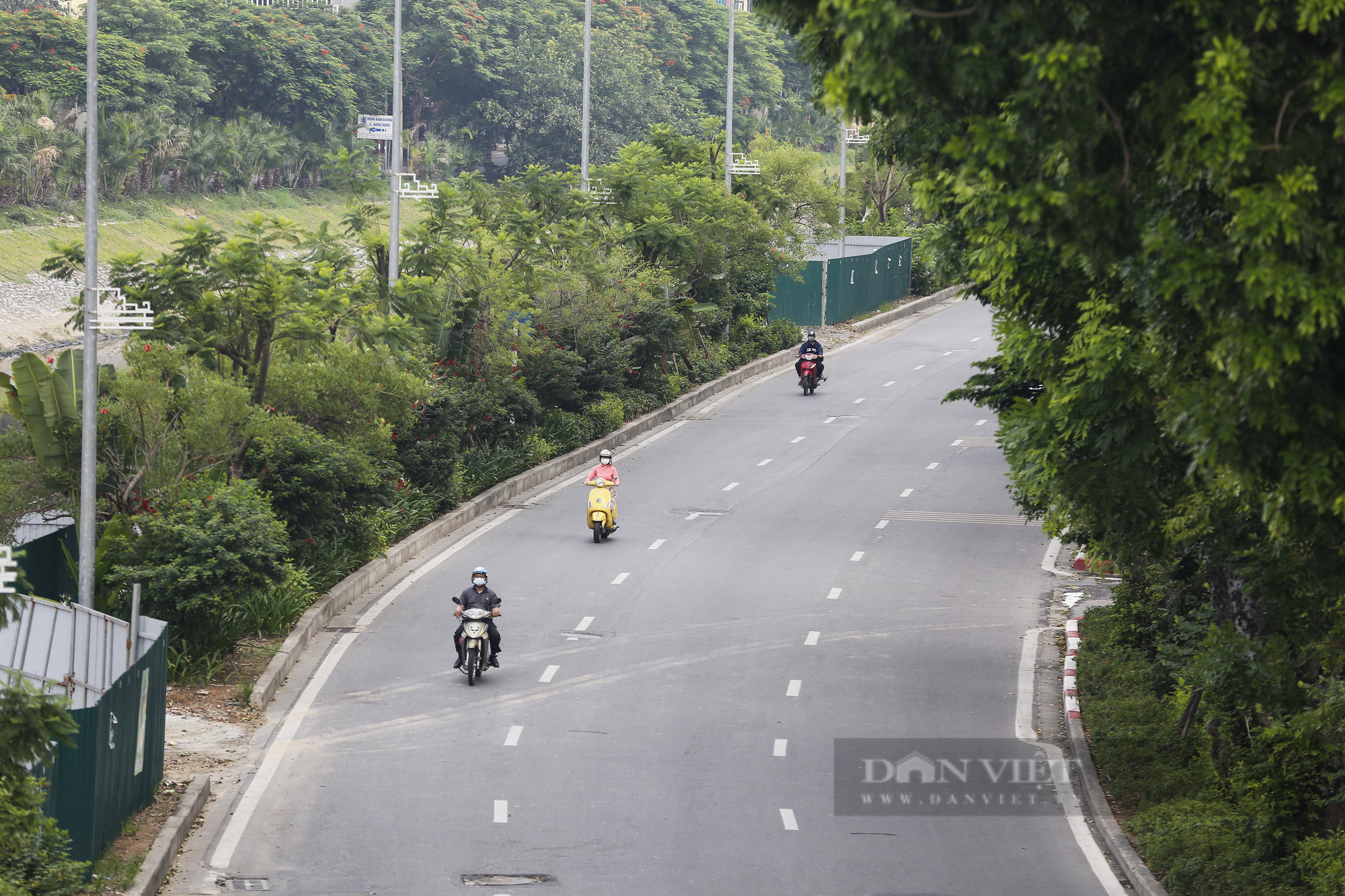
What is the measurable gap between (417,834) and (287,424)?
8.44m

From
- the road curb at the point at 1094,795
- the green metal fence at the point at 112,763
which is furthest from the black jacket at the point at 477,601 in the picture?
the road curb at the point at 1094,795

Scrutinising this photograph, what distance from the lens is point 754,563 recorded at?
2473 cm

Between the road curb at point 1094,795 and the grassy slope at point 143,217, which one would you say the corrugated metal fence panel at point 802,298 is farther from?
the road curb at point 1094,795

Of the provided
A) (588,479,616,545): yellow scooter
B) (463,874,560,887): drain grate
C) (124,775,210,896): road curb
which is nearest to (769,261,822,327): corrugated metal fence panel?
(588,479,616,545): yellow scooter

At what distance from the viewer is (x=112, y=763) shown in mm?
12789

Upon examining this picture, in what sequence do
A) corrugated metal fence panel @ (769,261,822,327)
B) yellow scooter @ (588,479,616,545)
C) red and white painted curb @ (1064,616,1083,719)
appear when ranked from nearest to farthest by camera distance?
1. red and white painted curb @ (1064,616,1083,719)
2. yellow scooter @ (588,479,616,545)
3. corrugated metal fence panel @ (769,261,822,327)

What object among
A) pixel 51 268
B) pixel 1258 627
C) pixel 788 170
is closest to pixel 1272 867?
pixel 1258 627

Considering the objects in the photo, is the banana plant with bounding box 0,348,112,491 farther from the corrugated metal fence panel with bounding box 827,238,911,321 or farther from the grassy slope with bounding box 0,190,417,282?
the grassy slope with bounding box 0,190,417,282

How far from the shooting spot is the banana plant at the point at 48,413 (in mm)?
18078

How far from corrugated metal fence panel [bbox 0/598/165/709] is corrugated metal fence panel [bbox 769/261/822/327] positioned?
33564mm

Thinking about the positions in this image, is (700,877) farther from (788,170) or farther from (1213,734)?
(788,170)

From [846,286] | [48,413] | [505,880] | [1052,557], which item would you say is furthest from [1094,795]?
[846,286]

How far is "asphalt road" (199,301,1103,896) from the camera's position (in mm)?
13516

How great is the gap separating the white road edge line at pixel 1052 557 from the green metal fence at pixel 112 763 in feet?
50.2
